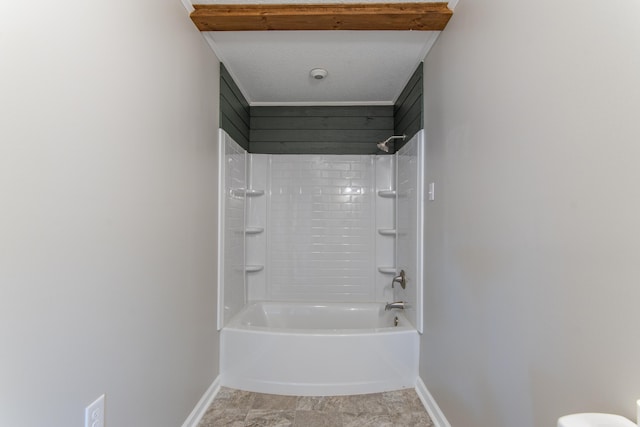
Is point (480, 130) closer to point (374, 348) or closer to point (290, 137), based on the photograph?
point (374, 348)

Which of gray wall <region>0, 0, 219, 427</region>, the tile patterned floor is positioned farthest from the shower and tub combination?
gray wall <region>0, 0, 219, 427</region>

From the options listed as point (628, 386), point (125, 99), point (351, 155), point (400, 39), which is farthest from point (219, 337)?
point (400, 39)

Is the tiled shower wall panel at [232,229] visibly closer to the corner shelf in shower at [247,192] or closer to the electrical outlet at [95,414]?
the corner shelf in shower at [247,192]

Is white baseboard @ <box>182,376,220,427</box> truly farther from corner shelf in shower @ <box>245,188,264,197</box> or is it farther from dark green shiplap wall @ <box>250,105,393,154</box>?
dark green shiplap wall @ <box>250,105,393,154</box>

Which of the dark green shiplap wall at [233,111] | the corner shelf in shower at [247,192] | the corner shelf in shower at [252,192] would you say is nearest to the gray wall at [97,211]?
the dark green shiplap wall at [233,111]

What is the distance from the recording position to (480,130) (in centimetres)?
142

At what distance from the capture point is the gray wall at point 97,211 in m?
0.80

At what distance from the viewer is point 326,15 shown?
1712 mm

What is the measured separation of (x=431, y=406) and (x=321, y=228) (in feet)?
5.48

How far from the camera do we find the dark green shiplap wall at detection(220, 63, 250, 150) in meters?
2.28

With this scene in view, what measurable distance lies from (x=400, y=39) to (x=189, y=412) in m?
2.49

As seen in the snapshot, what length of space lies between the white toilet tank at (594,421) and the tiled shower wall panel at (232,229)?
76.6 inches

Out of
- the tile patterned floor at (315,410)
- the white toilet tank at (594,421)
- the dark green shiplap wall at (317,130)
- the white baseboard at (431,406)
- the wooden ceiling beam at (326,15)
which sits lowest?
the tile patterned floor at (315,410)

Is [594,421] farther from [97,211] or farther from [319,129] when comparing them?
[319,129]
